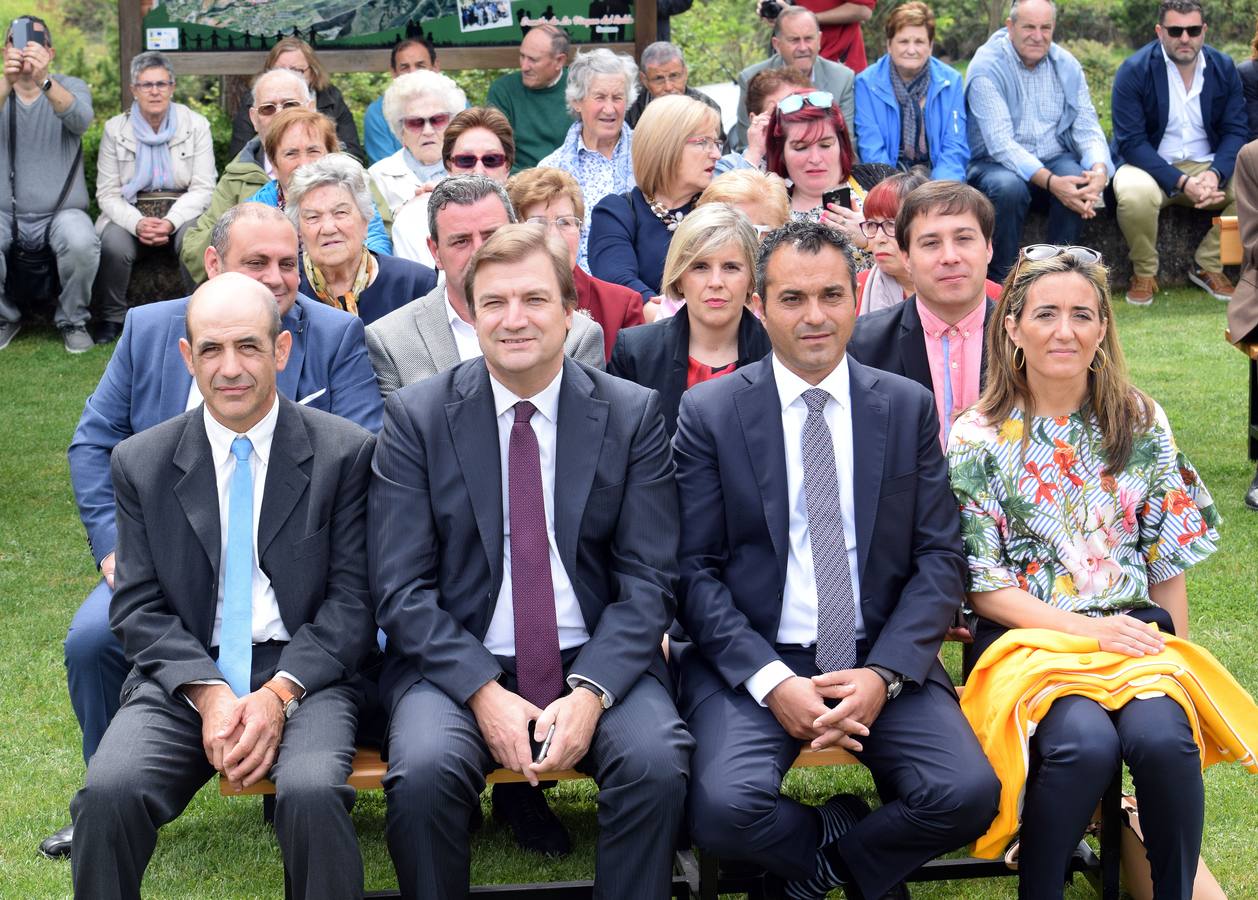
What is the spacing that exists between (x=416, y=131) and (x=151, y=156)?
10.2 ft

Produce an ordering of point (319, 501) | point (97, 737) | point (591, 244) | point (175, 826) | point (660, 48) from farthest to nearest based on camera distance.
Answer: point (660, 48)
point (591, 244)
point (175, 826)
point (97, 737)
point (319, 501)

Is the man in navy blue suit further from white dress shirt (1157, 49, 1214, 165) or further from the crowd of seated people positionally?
white dress shirt (1157, 49, 1214, 165)

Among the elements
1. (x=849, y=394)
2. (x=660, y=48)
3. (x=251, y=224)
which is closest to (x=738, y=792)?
(x=849, y=394)

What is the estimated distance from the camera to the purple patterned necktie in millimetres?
3820

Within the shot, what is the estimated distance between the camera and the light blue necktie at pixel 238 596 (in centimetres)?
381

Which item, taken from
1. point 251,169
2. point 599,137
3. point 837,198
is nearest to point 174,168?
point 251,169

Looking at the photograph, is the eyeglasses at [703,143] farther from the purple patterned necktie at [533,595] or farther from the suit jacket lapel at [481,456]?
the purple patterned necktie at [533,595]

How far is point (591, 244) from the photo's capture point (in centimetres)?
657

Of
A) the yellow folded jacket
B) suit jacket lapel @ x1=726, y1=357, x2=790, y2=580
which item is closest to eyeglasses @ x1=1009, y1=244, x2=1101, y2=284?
suit jacket lapel @ x1=726, y1=357, x2=790, y2=580

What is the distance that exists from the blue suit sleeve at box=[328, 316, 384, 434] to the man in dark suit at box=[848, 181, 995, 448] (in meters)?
1.48

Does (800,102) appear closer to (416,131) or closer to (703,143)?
(703,143)

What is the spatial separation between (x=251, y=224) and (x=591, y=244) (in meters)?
2.19

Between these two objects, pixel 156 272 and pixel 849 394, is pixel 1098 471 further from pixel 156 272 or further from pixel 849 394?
pixel 156 272

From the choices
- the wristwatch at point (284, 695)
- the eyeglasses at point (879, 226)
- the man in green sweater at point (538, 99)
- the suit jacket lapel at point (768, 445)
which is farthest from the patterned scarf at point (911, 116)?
the wristwatch at point (284, 695)
